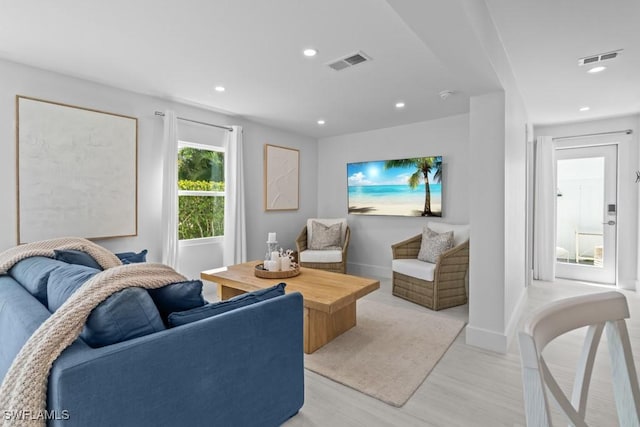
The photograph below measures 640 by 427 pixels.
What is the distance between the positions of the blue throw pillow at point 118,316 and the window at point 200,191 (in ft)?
8.49

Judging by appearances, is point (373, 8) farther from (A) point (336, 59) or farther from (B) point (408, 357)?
(B) point (408, 357)

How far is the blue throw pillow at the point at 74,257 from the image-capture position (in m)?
2.13

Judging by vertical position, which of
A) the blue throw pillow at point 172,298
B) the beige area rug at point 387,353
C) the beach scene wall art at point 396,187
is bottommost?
the beige area rug at point 387,353

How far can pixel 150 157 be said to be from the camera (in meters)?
3.51

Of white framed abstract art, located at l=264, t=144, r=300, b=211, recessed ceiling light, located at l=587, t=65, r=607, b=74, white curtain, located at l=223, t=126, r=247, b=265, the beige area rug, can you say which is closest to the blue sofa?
the beige area rug

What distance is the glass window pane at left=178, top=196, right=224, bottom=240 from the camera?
12.6 feet

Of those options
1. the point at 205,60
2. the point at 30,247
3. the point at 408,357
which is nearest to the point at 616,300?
the point at 408,357

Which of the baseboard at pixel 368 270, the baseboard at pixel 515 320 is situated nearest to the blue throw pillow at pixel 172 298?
the baseboard at pixel 515 320

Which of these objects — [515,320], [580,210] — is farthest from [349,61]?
[580,210]

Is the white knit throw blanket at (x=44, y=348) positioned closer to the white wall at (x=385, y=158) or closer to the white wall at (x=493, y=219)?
the white wall at (x=493, y=219)

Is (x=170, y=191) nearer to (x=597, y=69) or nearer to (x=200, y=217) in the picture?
(x=200, y=217)

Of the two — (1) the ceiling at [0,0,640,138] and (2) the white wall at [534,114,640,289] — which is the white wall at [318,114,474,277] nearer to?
(1) the ceiling at [0,0,640,138]

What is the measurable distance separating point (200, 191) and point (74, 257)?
1975mm

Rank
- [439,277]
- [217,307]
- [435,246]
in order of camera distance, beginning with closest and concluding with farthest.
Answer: [217,307] < [439,277] < [435,246]
